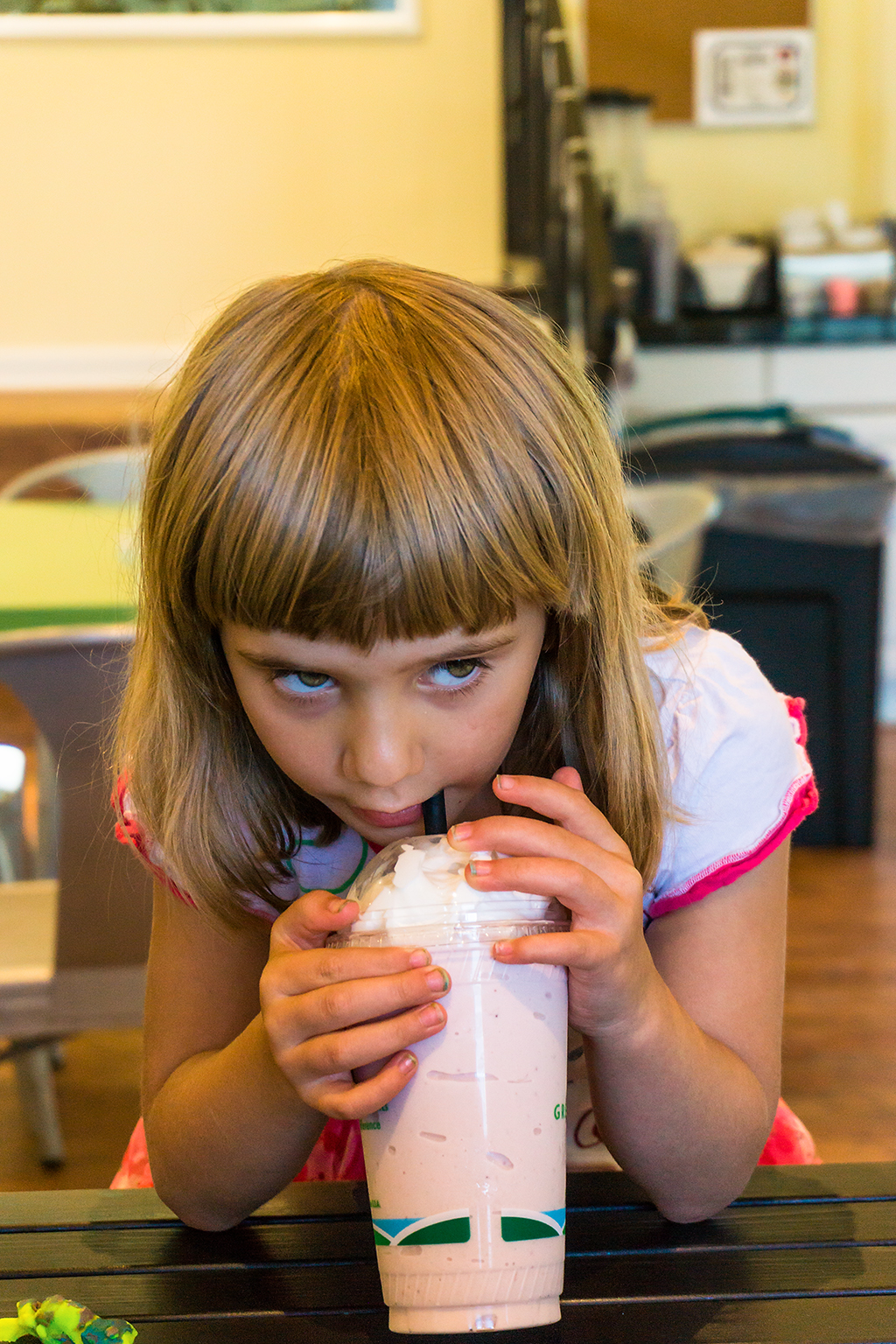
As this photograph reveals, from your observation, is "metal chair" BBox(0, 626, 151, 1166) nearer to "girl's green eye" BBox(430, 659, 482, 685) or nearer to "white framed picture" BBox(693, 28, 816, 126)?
"girl's green eye" BBox(430, 659, 482, 685)

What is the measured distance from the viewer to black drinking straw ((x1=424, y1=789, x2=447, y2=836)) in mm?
606

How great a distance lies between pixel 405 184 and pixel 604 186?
57 cm

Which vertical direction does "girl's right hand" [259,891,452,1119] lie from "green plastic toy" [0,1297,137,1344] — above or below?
above

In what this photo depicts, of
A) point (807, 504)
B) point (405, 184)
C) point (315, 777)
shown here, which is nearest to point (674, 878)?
point (315, 777)

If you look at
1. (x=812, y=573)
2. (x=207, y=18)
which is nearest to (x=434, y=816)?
(x=812, y=573)

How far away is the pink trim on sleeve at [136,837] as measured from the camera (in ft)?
2.50

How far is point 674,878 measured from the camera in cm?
72

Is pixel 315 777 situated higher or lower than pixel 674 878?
higher

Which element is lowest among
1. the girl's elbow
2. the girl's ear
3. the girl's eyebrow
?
the girl's elbow

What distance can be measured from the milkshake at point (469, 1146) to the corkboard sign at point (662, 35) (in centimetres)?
430

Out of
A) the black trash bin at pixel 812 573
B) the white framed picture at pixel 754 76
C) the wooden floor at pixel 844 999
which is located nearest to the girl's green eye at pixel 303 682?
the wooden floor at pixel 844 999

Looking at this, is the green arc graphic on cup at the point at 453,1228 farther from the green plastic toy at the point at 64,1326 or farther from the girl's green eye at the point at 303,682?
the girl's green eye at the point at 303,682

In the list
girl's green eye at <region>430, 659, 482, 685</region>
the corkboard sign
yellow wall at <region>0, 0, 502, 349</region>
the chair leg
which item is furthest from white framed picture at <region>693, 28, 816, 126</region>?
girl's green eye at <region>430, 659, 482, 685</region>

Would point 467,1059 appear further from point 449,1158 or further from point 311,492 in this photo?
point 311,492
